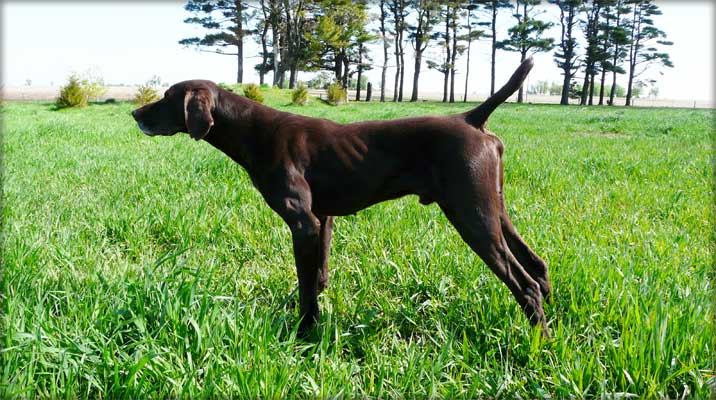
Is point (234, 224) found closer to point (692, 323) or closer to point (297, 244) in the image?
point (297, 244)

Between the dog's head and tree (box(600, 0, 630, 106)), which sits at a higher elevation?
tree (box(600, 0, 630, 106))

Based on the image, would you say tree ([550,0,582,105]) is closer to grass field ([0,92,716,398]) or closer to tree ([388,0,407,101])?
tree ([388,0,407,101])

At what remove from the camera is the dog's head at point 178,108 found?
289cm

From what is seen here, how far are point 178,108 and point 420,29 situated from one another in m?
52.0

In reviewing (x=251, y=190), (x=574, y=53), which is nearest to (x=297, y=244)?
(x=251, y=190)

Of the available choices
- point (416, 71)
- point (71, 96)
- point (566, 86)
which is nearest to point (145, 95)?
point (71, 96)

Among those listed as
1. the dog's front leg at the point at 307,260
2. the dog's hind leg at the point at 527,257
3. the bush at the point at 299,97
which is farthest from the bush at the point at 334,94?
the dog's front leg at the point at 307,260

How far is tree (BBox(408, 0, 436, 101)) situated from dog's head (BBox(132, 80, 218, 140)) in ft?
168

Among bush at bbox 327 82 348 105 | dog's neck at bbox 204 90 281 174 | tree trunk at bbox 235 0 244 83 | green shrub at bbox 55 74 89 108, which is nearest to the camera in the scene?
dog's neck at bbox 204 90 281 174

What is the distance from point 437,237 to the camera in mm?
3932

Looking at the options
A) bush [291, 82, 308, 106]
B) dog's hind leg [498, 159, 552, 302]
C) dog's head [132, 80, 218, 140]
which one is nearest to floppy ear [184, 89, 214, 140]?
dog's head [132, 80, 218, 140]

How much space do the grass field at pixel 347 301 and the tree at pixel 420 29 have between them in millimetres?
48998

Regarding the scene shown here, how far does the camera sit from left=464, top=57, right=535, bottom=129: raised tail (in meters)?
2.68

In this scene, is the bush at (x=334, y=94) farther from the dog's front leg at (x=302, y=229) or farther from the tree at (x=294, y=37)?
the dog's front leg at (x=302, y=229)
